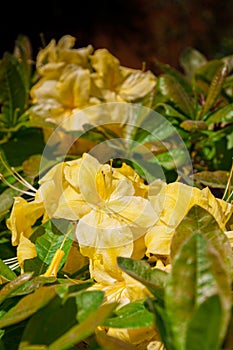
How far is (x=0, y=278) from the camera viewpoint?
646 millimetres

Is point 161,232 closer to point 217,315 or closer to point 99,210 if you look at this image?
point 99,210

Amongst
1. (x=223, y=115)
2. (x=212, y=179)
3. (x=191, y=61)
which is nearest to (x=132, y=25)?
(x=191, y=61)

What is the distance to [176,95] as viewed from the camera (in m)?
1.05

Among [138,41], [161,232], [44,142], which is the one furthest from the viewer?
[138,41]

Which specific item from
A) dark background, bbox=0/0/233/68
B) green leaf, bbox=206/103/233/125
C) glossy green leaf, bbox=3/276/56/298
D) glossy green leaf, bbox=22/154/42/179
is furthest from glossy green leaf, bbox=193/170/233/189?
dark background, bbox=0/0/233/68

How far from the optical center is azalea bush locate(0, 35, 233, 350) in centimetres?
45

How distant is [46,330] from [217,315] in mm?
170

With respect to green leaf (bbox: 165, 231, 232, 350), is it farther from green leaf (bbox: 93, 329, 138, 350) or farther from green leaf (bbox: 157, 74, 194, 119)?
green leaf (bbox: 157, 74, 194, 119)

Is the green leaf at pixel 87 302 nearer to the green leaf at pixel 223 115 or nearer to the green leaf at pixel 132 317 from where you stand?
the green leaf at pixel 132 317

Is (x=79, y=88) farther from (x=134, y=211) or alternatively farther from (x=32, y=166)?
(x=134, y=211)

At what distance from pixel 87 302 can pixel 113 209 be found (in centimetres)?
19

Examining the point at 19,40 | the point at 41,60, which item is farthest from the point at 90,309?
the point at 19,40

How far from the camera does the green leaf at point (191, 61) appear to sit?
136cm

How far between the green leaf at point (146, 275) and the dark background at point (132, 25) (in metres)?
3.85
